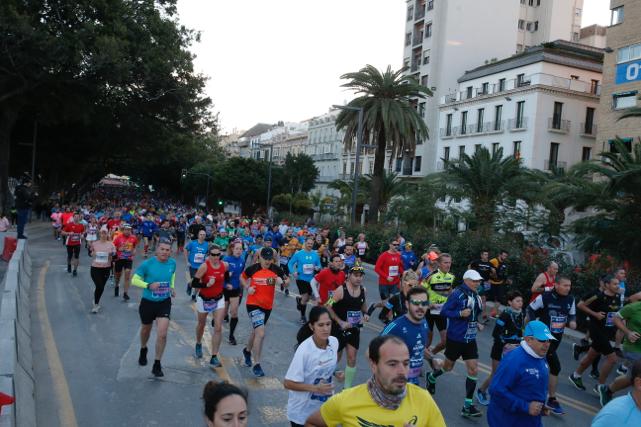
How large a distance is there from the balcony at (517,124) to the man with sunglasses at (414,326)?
127ft

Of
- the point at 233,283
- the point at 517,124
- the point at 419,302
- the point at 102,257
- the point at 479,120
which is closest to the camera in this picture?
the point at 419,302

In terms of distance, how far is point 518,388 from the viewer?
16.4ft

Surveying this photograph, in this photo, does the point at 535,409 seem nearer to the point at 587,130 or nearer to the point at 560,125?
the point at 560,125

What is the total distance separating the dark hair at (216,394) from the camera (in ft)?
9.73

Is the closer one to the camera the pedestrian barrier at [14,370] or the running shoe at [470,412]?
the pedestrian barrier at [14,370]

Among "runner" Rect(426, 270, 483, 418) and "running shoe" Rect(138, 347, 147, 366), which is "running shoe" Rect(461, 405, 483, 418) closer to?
"runner" Rect(426, 270, 483, 418)

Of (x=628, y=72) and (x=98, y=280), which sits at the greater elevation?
(x=628, y=72)

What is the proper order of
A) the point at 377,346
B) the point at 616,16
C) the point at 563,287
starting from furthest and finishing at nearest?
the point at 616,16 < the point at 563,287 < the point at 377,346

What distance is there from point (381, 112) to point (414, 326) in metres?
25.4

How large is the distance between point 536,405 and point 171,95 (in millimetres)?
31717

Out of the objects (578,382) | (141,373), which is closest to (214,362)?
(141,373)

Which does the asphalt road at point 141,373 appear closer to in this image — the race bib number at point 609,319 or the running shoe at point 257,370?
the running shoe at point 257,370

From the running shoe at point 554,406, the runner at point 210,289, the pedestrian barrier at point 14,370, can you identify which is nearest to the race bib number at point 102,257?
the pedestrian barrier at point 14,370

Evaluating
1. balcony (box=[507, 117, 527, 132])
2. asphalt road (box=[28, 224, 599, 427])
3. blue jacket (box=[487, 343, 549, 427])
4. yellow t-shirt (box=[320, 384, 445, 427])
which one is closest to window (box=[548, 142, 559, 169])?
balcony (box=[507, 117, 527, 132])
